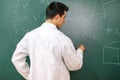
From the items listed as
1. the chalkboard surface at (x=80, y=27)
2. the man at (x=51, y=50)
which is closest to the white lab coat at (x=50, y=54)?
the man at (x=51, y=50)

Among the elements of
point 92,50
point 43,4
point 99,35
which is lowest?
point 92,50

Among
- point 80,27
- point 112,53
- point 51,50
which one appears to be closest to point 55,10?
point 51,50

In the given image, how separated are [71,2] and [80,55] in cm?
62

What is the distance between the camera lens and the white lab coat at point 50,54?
177 centimetres

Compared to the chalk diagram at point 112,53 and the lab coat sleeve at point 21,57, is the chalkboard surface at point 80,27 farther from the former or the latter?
the lab coat sleeve at point 21,57

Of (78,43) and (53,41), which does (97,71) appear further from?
(53,41)

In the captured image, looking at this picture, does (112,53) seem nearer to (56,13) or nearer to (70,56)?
(70,56)

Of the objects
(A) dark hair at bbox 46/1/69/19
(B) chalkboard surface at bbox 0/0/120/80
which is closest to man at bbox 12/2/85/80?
(A) dark hair at bbox 46/1/69/19

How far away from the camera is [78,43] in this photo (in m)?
2.21

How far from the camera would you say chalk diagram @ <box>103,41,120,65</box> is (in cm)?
219

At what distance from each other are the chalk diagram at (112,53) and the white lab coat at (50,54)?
0.44m

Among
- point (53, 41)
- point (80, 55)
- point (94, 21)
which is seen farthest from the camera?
point (94, 21)

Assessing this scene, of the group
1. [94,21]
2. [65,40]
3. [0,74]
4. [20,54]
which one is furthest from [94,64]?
[0,74]

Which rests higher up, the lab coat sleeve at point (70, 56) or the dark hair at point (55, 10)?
the dark hair at point (55, 10)
